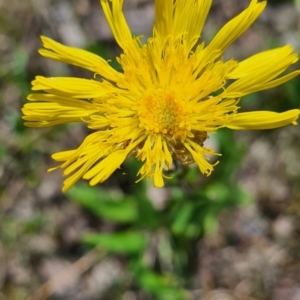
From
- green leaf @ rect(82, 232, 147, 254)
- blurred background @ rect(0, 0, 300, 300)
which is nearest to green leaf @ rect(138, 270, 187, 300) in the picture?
blurred background @ rect(0, 0, 300, 300)

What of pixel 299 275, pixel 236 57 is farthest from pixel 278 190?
pixel 236 57

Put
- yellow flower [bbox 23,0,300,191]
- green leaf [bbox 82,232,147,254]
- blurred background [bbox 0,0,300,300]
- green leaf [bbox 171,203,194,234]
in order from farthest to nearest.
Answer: blurred background [bbox 0,0,300,300]
green leaf [bbox 82,232,147,254]
green leaf [bbox 171,203,194,234]
yellow flower [bbox 23,0,300,191]

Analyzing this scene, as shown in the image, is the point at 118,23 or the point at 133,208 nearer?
the point at 118,23

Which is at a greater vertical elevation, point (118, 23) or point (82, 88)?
point (118, 23)

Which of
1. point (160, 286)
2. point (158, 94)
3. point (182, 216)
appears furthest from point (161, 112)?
point (160, 286)

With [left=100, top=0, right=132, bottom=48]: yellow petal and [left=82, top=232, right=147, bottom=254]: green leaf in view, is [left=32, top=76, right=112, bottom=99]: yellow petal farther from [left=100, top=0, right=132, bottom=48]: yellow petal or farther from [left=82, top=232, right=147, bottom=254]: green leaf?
[left=82, top=232, right=147, bottom=254]: green leaf

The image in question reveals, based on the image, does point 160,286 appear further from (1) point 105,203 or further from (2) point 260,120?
(2) point 260,120

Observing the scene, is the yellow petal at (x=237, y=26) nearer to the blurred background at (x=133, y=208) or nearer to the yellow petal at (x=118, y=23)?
the yellow petal at (x=118, y=23)
